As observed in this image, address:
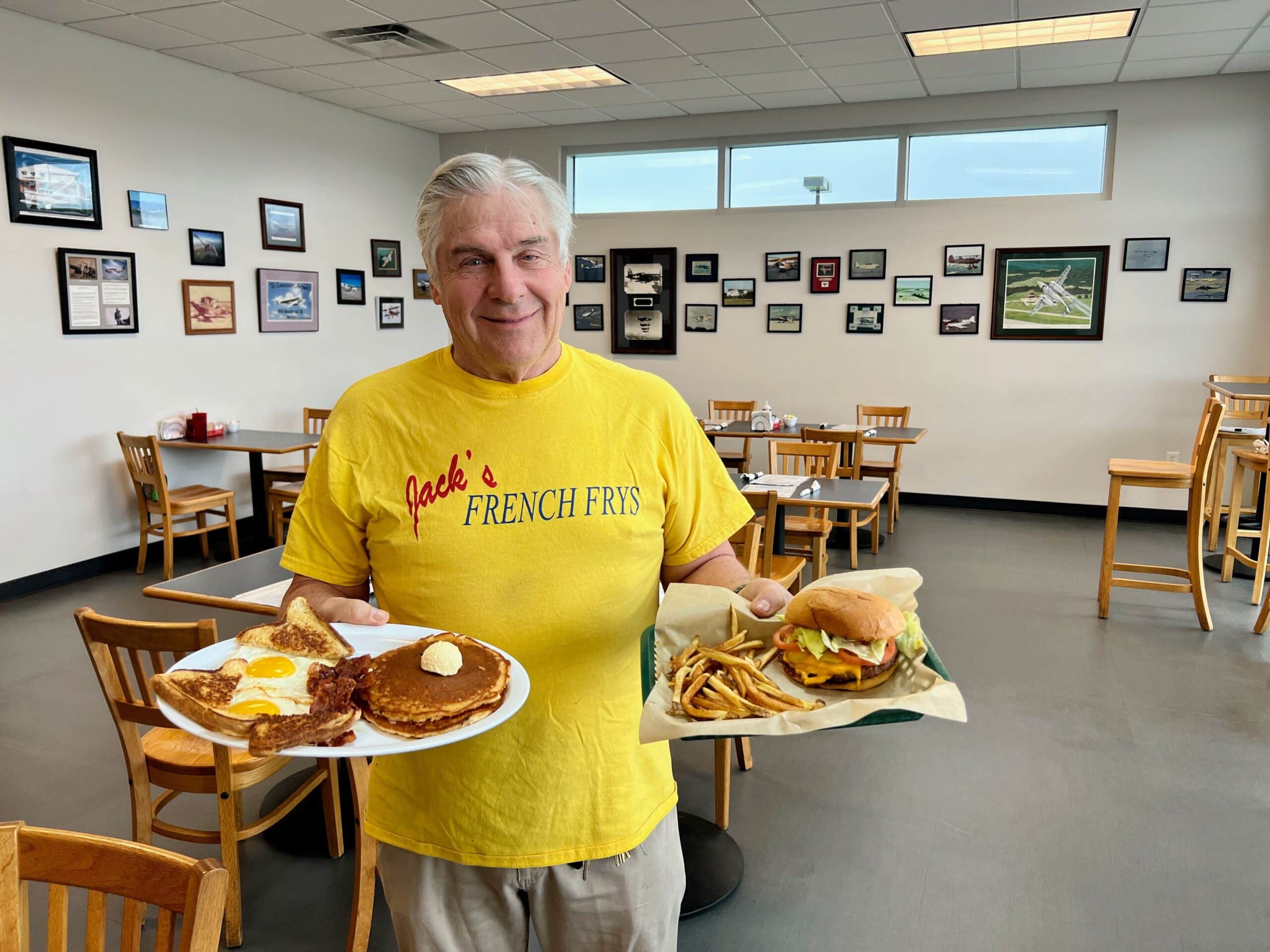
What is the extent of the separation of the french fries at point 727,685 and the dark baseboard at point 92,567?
18.0 feet

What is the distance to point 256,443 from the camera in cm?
611

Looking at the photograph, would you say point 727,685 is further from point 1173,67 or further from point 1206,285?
point 1206,285

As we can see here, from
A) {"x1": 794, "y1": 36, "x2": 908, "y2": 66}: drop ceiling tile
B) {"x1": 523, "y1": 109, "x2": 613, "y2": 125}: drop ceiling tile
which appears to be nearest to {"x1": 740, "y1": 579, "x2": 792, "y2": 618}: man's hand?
{"x1": 794, "y1": 36, "x2": 908, "y2": 66}: drop ceiling tile

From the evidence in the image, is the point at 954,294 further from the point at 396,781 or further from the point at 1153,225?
the point at 396,781

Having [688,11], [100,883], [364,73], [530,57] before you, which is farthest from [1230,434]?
[100,883]

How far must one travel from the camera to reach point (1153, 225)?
23.2 ft

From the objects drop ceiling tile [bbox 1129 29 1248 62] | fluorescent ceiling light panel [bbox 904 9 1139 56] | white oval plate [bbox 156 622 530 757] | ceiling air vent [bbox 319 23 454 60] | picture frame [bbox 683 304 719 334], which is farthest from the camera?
picture frame [bbox 683 304 719 334]

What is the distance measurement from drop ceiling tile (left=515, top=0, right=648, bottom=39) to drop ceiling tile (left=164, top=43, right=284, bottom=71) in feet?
6.90

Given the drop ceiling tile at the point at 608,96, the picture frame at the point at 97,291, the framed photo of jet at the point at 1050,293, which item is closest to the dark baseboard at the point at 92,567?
the picture frame at the point at 97,291

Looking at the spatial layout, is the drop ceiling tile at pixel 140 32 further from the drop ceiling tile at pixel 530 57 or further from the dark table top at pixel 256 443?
the dark table top at pixel 256 443

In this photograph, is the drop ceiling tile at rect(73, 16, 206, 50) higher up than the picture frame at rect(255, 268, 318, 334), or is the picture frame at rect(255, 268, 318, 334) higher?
the drop ceiling tile at rect(73, 16, 206, 50)

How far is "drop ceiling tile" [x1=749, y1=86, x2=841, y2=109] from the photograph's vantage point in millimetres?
7277

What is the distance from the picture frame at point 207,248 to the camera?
6.37 metres

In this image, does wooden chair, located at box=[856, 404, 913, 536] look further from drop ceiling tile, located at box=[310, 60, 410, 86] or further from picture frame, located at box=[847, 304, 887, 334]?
drop ceiling tile, located at box=[310, 60, 410, 86]
